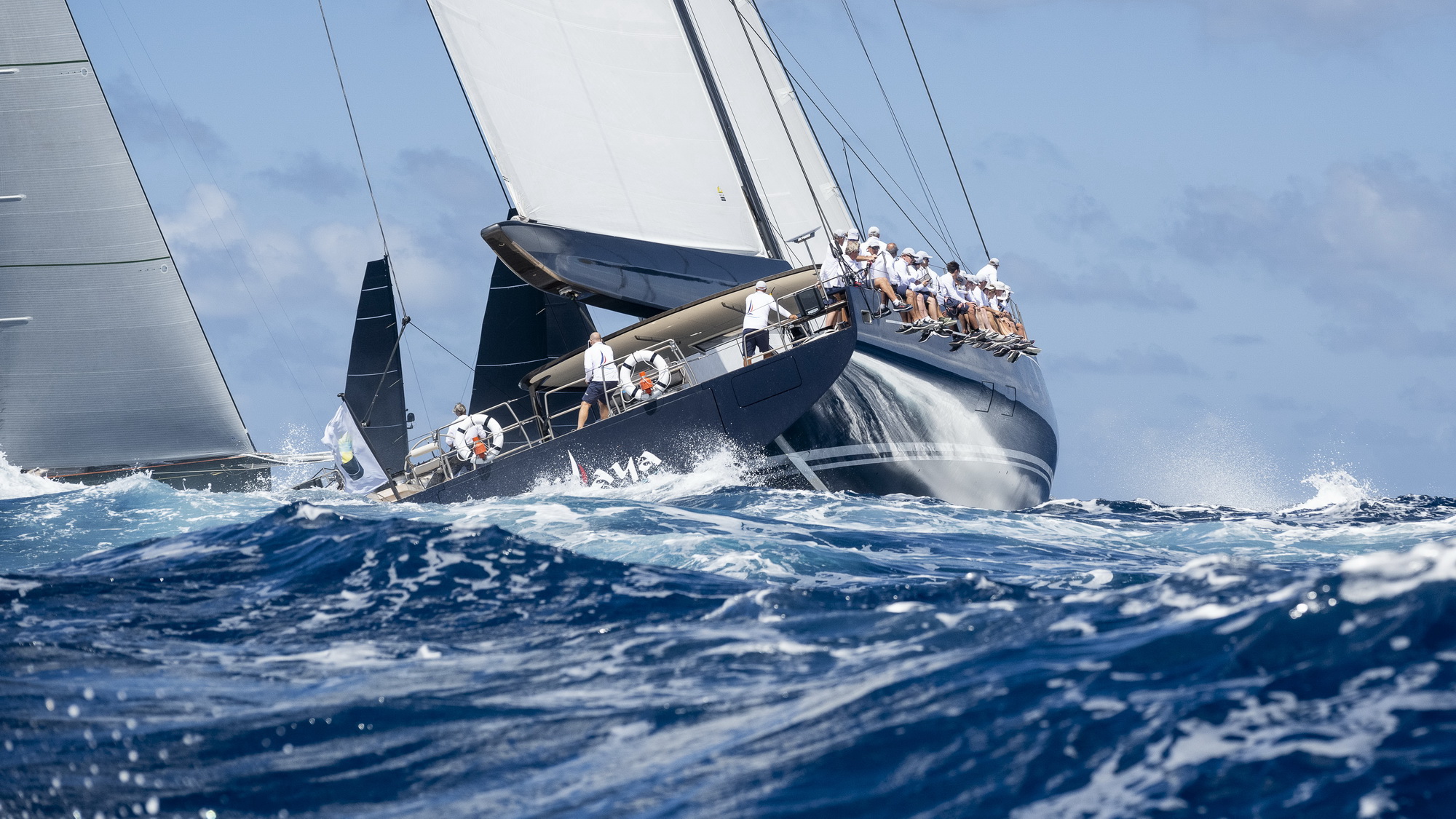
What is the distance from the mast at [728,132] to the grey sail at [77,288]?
27.6ft

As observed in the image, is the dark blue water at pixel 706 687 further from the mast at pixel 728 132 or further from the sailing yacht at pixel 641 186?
the mast at pixel 728 132

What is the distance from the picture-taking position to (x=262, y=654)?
555 cm

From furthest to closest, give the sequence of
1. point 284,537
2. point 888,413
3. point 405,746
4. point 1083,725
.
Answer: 1. point 888,413
2. point 284,537
3. point 405,746
4. point 1083,725

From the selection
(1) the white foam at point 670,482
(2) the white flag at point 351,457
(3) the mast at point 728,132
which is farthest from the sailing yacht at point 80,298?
(1) the white foam at point 670,482

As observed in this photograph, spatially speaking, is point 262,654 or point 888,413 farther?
point 888,413

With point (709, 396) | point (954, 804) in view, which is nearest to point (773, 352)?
point (709, 396)

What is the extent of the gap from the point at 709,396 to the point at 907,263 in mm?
3201

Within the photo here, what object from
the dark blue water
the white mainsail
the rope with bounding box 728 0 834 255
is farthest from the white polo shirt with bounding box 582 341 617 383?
the dark blue water

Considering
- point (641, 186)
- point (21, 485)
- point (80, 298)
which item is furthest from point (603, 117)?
point (21, 485)

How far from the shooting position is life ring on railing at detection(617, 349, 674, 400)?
475 inches

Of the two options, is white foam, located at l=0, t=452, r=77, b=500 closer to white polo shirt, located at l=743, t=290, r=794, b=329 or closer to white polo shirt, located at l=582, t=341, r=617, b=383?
white polo shirt, located at l=582, t=341, r=617, b=383

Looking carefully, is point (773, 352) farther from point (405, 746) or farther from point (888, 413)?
point (405, 746)

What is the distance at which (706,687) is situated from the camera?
461 centimetres

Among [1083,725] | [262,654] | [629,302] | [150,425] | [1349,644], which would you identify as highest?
[629,302]
